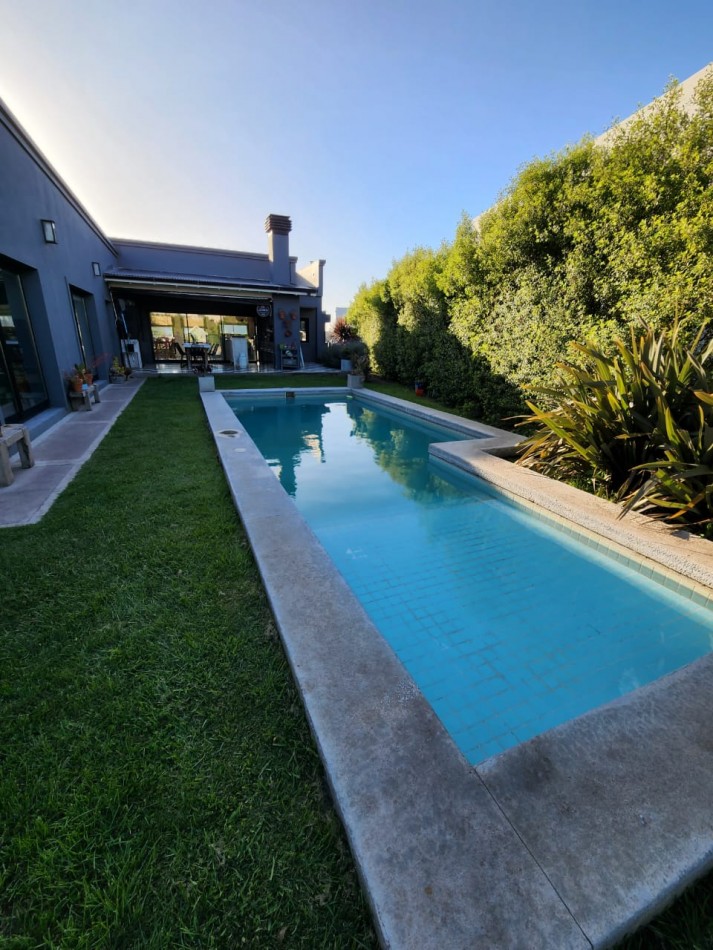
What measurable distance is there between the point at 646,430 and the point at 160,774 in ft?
15.6

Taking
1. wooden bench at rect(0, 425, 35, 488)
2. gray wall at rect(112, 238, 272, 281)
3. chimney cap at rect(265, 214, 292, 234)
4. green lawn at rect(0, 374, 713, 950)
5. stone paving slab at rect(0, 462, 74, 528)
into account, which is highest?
chimney cap at rect(265, 214, 292, 234)

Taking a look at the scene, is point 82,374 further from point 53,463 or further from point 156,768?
point 156,768

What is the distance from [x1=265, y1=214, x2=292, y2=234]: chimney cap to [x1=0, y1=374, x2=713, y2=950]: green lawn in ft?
55.2

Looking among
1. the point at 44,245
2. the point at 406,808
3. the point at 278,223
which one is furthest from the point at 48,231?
the point at 278,223

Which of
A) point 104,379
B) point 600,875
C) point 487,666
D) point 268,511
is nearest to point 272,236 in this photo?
point 104,379

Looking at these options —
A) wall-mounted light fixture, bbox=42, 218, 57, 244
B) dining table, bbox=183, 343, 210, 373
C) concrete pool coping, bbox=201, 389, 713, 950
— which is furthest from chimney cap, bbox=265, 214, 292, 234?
concrete pool coping, bbox=201, 389, 713, 950

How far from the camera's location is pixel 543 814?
143 centimetres

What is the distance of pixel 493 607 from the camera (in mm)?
3186

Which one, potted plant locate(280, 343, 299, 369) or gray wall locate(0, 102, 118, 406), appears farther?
potted plant locate(280, 343, 299, 369)

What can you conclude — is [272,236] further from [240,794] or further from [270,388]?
[240,794]

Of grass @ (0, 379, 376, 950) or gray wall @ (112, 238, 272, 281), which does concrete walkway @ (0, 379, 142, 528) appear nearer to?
grass @ (0, 379, 376, 950)

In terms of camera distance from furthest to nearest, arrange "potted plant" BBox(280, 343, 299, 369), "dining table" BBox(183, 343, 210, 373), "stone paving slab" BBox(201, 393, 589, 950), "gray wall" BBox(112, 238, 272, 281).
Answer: "potted plant" BBox(280, 343, 299, 369)
"gray wall" BBox(112, 238, 272, 281)
"dining table" BBox(183, 343, 210, 373)
"stone paving slab" BBox(201, 393, 589, 950)

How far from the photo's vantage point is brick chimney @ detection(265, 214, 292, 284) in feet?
53.4

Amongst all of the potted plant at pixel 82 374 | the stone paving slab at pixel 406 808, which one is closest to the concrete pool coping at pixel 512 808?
the stone paving slab at pixel 406 808
